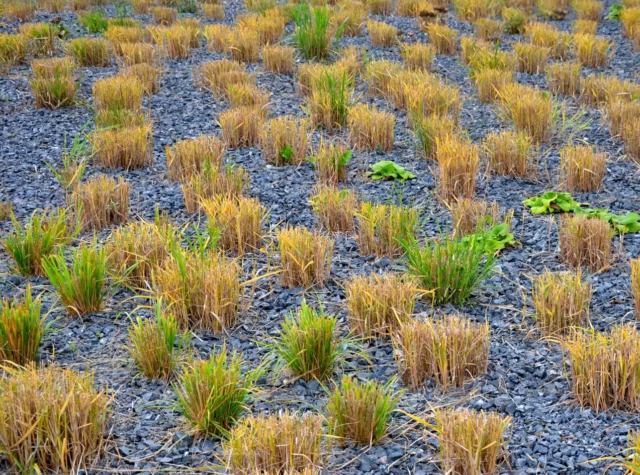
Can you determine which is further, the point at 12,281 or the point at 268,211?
the point at 268,211

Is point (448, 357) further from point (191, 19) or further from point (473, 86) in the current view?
point (191, 19)

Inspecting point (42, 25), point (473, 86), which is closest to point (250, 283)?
point (473, 86)

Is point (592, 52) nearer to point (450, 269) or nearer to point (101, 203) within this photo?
point (450, 269)

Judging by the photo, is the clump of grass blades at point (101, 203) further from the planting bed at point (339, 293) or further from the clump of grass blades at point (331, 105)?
the clump of grass blades at point (331, 105)

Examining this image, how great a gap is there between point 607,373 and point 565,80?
3.90m

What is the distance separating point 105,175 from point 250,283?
1.40 meters

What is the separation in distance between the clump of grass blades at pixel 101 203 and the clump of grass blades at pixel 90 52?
267 centimetres

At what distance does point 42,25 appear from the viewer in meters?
7.15

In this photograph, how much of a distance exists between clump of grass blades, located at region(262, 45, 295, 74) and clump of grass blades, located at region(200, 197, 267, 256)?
2.79 meters

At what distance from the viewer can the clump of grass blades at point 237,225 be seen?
13.1 ft

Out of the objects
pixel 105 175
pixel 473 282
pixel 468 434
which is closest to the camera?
pixel 468 434

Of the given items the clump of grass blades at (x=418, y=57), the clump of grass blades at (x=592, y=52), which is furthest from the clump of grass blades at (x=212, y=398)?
the clump of grass blades at (x=592, y=52)

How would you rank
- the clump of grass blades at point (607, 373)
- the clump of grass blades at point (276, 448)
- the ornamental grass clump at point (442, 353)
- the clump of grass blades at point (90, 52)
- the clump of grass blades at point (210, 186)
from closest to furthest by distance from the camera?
1. the clump of grass blades at point (276, 448)
2. the clump of grass blades at point (607, 373)
3. the ornamental grass clump at point (442, 353)
4. the clump of grass blades at point (210, 186)
5. the clump of grass blades at point (90, 52)

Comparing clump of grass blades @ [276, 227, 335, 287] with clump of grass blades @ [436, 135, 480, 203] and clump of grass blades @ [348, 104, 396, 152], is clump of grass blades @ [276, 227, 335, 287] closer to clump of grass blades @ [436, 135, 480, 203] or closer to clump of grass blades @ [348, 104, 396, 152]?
clump of grass blades @ [436, 135, 480, 203]
